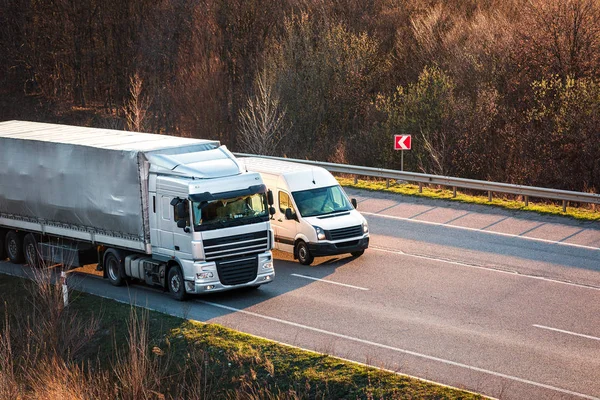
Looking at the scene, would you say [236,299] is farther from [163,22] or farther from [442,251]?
[163,22]

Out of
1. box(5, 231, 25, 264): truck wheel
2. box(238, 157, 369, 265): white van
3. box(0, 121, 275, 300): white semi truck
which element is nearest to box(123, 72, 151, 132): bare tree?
box(5, 231, 25, 264): truck wheel

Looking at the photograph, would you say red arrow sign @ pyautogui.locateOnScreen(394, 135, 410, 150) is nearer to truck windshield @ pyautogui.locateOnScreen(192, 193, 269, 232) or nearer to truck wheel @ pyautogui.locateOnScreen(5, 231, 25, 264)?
truck windshield @ pyautogui.locateOnScreen(192, 193, 269, 232)

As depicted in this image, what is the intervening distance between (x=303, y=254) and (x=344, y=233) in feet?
3.85

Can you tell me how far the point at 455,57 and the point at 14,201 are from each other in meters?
27.1

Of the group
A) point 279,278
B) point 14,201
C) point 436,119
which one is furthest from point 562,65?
point 14,201

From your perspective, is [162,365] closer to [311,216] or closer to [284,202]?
[311,216]

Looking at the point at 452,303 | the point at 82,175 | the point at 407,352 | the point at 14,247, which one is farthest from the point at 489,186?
the point at 14,247

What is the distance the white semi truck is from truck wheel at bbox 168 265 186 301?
0.02 meters

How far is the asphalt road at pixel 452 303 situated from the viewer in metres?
14.2

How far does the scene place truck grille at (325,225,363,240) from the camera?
20469 mm

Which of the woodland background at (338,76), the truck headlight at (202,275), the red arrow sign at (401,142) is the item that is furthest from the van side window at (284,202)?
the woodland background at (338,76)

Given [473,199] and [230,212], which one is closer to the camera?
[230,212]

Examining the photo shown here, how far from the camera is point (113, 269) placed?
20375 mm

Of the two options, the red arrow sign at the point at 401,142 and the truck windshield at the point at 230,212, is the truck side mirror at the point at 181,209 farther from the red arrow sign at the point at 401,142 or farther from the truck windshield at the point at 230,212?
the red arrow sign at the point at 401,142
